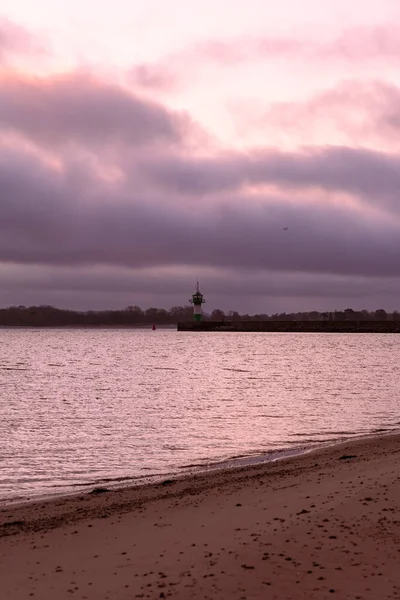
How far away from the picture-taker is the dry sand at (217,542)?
360 inches

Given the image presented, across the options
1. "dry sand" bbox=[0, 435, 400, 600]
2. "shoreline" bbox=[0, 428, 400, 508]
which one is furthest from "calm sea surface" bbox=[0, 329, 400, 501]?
"dry sand" bbox=[0, 435, 400, 600]

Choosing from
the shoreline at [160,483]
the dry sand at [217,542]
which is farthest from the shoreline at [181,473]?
the dry sand at [217,542]

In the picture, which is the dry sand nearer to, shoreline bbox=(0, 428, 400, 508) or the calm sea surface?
shoreline bbox=(0, 428, 400, 508)

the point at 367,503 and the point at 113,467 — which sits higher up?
the point at 367,503

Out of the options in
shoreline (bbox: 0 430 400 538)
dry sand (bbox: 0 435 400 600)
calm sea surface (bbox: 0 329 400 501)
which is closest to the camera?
dry sand (bbox: 0 435 400 600)

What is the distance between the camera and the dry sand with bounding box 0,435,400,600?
9.15 metres

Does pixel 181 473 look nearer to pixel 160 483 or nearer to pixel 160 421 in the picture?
pixel 160 483

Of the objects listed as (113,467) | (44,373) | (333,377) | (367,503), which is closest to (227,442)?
(113,467)

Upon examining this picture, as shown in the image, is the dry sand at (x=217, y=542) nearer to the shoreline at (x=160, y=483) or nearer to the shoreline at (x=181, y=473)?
the shoreline at (x=160, y=483)

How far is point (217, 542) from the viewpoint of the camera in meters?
11.0

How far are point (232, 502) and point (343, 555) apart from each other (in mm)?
4724

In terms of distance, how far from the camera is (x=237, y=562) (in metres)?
9.91

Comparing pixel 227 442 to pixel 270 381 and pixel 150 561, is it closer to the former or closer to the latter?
pixel 150 561

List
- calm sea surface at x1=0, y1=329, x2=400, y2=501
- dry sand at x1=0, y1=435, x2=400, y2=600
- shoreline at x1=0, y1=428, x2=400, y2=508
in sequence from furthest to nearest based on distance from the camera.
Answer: calm sea surface at x1=0, y1=329, x2=400, y2=501
shoreline at x1=0, y1=428, x2=400, y2=508
dry sand at x1=0, y1=435, x2=400, y2=600
